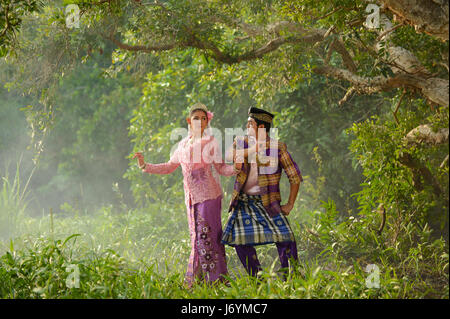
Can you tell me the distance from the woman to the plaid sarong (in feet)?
0.69

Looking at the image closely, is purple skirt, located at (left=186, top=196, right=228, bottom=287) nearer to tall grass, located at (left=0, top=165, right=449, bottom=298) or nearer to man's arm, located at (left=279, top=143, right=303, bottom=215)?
tall grass, located at (left=0, top=165, right=449, bottom=298)

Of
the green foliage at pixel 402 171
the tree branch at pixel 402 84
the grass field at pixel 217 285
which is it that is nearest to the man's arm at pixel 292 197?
the grass field at pixel 217 285

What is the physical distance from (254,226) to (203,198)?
1.81 feet

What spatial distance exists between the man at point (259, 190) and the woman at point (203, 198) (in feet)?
0.69

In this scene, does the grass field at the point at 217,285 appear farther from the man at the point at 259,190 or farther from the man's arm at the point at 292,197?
the man's arm at the point at 292,197

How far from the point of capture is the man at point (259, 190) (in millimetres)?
4727

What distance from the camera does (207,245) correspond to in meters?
4.93

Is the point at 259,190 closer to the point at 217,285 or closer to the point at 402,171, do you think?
the point at 217,285

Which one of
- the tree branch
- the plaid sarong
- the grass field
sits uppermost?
the tree branch

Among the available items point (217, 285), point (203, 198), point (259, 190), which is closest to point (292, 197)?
point (259, 190)

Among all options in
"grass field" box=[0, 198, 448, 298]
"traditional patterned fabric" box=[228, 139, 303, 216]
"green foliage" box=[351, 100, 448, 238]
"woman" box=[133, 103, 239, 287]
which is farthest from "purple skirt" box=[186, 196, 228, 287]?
"green foliage" box=[351, 100, 448, 238]

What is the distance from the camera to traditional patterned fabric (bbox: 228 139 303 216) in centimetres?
477
